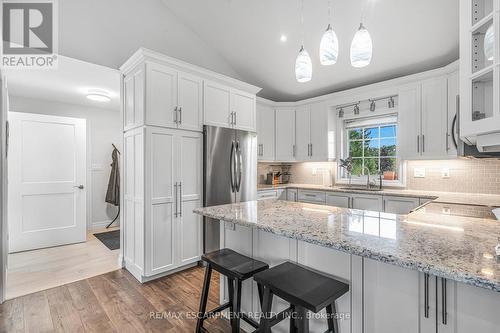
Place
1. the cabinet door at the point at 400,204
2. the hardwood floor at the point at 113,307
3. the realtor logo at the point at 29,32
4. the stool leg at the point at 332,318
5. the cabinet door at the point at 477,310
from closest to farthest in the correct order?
the cabinet door at the point at 477,310 < the stool leg at the point at 332,318 < the hardwood floor at the point at 113,307 < the realtor logo at the point at 29,32 < the cabinet door at the point at 400,204

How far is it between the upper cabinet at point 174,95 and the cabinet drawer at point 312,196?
1.60m

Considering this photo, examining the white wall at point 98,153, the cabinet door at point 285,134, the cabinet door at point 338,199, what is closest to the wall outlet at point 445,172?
the cabinet door at point 338,199

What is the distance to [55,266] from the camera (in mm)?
3006

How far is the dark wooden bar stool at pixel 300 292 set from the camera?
1.09 metres

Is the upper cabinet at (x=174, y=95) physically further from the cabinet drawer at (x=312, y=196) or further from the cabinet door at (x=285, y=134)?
the cabinet drawer at (x=312, y=196)

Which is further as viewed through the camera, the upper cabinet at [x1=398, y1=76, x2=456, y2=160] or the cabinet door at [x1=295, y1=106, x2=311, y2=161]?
the cabinet door at [x1=295, y1=106, x2=311, y2=161]

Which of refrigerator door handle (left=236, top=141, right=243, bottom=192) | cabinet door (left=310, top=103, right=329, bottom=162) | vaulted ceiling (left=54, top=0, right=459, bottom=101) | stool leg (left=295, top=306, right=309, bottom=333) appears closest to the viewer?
stool leg (left=295, top=306, right=309, bottom=333)

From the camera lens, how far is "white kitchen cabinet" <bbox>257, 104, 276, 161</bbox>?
14.1 ft

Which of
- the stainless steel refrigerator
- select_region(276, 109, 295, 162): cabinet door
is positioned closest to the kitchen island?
the stainless steel refrigerator

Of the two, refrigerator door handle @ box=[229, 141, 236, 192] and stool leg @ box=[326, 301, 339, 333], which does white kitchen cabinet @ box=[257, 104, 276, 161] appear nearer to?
refrigerator door handle @ box=[229, 141, 236, 192]

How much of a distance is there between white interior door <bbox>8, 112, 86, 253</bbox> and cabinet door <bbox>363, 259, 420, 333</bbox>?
14.2 ft

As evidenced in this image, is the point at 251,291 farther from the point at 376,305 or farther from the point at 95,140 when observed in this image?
the point at 95,140

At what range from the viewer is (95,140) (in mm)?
4746

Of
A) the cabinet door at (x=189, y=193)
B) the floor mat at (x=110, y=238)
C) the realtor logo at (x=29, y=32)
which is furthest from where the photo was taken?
the floor mat at (x=110, y=238)
